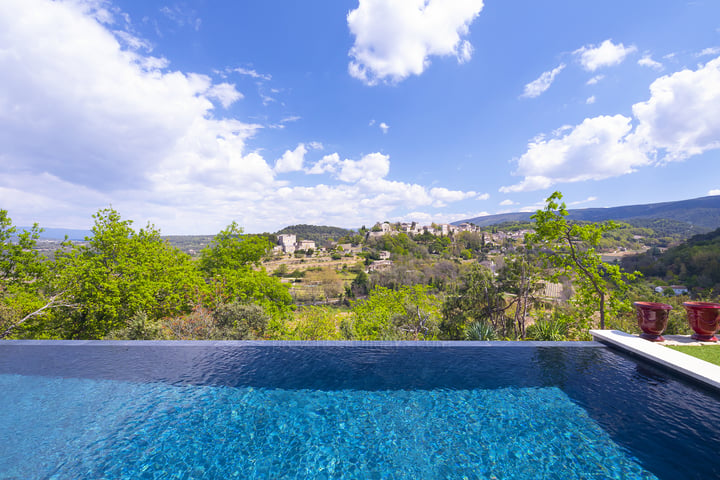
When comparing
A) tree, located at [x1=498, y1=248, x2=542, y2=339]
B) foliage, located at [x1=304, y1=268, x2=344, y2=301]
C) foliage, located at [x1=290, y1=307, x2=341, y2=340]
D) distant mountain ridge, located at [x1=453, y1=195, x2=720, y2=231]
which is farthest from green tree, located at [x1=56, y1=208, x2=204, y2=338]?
distant mountain ridge, located at [x1=453, y1=195, x2=720, y2=231]

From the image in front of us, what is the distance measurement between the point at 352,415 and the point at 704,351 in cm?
557

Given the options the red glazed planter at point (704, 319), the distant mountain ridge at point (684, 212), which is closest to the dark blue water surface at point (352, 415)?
the red glazed planter at point (704, 319)

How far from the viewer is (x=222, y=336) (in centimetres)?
743

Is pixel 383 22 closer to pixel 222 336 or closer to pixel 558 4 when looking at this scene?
pixel 558 4

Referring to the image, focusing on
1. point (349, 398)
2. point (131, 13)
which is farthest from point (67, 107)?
point (349, 398)

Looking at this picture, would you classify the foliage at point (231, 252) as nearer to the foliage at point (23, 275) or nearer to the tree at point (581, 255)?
the foliage at point (23, 275)

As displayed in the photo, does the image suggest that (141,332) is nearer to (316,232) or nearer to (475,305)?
(475,305)

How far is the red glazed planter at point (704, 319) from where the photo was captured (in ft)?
14.3

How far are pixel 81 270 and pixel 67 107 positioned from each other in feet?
17.7

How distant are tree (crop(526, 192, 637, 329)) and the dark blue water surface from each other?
68.9 inches

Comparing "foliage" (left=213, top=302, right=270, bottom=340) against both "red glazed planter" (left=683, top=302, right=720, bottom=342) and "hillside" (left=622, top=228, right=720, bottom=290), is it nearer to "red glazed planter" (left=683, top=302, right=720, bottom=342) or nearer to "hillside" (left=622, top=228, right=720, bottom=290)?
"red glazed planter" (left=683, top=302, right=720, bottom=342)

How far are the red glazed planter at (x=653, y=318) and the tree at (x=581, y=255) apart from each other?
109 centimetres

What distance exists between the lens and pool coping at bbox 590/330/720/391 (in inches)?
132

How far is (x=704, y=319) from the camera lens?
14.5ft
